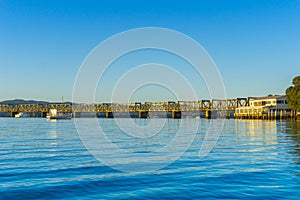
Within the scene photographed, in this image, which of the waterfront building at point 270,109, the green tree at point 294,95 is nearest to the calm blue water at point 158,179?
the green tree at point 294,95

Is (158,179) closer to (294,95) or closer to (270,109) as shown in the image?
(294,95)

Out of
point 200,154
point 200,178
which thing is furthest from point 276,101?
point 200,178

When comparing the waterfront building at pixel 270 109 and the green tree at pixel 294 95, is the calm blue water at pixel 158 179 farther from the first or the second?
the waterfront building at pixel 270 109

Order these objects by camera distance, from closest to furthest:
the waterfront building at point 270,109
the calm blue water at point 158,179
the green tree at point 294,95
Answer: the calm blue water at point 158,179 < the green tree at point 294,95 < the waterfront building at point 270,109

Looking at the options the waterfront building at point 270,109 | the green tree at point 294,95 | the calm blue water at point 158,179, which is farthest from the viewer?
the waterfront building at point 270,109

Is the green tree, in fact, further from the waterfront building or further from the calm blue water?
the calm blue water

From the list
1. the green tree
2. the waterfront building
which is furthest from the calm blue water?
the waterfront building

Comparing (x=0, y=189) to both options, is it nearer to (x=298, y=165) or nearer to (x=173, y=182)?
(x=173, y=182)

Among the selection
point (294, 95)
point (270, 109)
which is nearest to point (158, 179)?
point (294, 95)

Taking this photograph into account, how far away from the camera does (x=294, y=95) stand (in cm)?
13438

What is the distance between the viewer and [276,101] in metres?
161

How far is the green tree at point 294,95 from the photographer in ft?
436

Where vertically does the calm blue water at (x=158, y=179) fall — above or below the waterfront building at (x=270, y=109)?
below

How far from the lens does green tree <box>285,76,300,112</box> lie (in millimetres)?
133000
